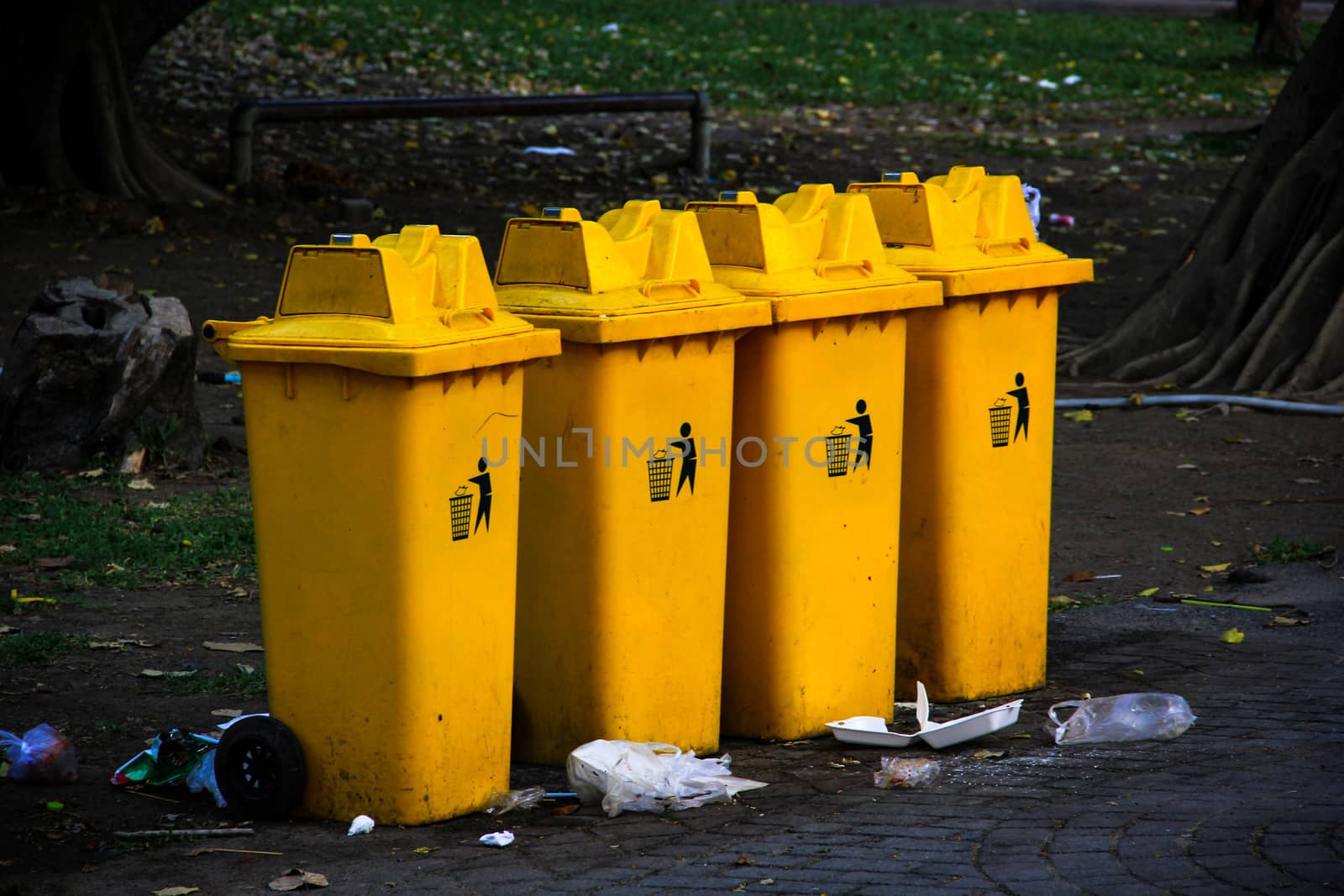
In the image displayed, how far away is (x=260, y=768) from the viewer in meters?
4.22

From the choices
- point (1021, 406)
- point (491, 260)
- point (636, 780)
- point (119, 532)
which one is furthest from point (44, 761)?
point (491, 260)

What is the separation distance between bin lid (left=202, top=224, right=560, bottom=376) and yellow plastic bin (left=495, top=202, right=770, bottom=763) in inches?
9.5

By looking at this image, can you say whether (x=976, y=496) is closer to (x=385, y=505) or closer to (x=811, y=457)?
(x=811, y=457)

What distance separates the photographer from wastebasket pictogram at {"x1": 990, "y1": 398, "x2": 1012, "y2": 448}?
5.32 m

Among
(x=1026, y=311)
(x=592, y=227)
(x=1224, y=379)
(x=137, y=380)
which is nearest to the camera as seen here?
(x=592, y=227)

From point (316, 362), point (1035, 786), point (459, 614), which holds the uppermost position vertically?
point (316, 362)

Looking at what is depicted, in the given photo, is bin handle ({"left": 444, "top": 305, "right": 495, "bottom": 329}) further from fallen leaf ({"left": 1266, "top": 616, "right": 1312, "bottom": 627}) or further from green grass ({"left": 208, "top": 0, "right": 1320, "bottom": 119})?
green grass ({"left": 208, "top": 0, "right": 1320, "bottom": 119})

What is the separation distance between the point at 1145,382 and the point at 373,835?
7214 millimetres

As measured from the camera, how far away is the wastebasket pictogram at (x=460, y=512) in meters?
4.11

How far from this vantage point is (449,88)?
2061cm

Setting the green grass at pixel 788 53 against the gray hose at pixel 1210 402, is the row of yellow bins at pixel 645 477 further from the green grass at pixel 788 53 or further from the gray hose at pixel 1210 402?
the green grass at pixel 788 53

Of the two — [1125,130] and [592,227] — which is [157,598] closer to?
[592,227]

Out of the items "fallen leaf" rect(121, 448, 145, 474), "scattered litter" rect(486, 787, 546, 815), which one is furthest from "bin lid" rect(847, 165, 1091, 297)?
"fallen leaf" rect(121, 448, 145, 474)

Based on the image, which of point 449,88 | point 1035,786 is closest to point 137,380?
point 1035,786
